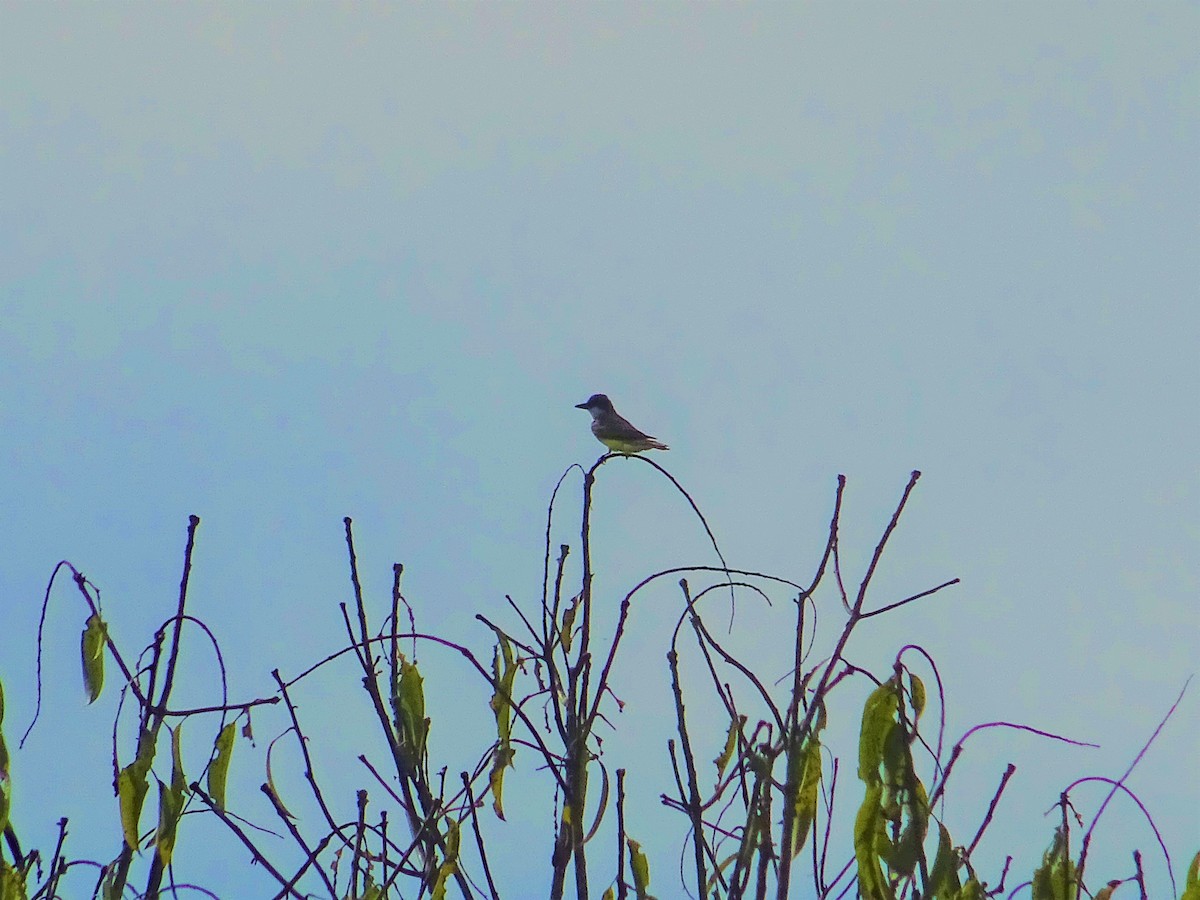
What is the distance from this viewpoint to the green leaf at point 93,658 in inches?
101

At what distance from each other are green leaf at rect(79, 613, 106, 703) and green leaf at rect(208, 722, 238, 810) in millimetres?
251

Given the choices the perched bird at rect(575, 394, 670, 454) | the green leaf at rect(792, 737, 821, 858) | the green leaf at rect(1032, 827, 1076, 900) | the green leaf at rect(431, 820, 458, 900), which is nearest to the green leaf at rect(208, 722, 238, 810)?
the green leaf at rect(431, 820, 458, 900)

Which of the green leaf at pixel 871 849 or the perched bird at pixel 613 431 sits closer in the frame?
the green leaf at pixel 871 849

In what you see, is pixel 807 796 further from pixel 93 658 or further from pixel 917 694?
pixel 93 658

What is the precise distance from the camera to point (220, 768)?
8.48 feet

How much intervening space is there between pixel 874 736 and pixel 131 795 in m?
1.34

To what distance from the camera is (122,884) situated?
2.43m

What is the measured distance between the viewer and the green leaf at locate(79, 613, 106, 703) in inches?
101

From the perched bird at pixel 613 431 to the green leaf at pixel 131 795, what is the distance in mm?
5593

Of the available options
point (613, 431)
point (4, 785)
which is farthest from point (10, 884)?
point (613, 431)

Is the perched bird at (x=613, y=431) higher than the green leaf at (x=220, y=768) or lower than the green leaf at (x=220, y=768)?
higher

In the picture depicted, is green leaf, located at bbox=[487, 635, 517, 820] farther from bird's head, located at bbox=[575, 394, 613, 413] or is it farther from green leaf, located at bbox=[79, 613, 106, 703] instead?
bird's head, located at bbox=[575, 394, 613, 413]

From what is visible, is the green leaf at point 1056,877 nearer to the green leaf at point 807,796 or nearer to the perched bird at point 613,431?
the green leaf at point 807,796

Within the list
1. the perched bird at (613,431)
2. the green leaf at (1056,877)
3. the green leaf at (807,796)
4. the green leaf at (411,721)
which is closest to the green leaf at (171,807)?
the green leaf at (411,721)
